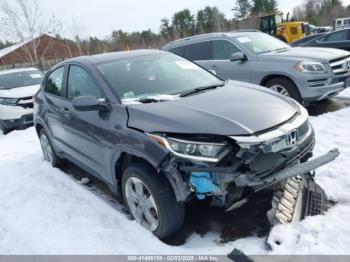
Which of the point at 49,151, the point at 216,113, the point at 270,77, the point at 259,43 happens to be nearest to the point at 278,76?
the point at 270,77

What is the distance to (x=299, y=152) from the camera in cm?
307

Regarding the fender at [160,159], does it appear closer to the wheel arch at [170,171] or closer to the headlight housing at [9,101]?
the wheel arch at [170,171]

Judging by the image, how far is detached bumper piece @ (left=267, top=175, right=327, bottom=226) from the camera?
3.02m

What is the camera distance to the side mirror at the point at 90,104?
345cm

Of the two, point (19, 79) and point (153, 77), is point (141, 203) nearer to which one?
point (153, 77)

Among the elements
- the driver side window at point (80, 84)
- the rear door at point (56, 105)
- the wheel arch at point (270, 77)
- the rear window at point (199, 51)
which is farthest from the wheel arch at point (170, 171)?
the rear window at point (199, 51)

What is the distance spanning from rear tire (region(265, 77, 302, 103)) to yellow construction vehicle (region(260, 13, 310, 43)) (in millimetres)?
19556

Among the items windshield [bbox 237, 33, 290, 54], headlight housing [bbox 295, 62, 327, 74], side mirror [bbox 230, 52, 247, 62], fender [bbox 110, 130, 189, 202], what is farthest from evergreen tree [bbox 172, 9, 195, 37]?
fender [bbox 110, 130, 189, 202]

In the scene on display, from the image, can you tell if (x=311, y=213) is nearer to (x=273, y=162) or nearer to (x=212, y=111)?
(x=273, y=162)

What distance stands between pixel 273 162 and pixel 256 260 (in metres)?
0.77

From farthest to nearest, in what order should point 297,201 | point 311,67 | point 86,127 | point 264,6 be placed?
point 264,6, point 311,67, point 86,127, point 297,201

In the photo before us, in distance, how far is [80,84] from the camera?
13.8 ft

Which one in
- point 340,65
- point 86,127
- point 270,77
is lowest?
point 270,77

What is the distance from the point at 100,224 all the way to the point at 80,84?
5.53 ft
